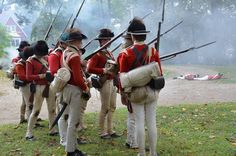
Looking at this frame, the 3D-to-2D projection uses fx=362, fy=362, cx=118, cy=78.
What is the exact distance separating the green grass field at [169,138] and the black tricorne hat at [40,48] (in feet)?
5.91

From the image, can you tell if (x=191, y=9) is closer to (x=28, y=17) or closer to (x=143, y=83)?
(x=28, y=17)

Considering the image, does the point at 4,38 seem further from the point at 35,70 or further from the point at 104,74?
the point at 104,74

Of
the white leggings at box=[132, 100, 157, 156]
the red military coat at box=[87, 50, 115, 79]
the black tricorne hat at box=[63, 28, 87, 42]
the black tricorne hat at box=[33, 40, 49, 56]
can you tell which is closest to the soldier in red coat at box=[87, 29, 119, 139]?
the red military coat at box=[87, 50, 115, 79]

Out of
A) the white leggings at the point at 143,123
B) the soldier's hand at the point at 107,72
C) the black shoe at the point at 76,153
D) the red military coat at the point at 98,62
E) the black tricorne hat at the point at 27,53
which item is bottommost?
the black shoe at the point at 76,153

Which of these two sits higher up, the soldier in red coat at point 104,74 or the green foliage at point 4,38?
the green foliage at point 4,38

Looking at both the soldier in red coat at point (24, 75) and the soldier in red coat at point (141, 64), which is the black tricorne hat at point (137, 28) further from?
the soldier in red coat at point (24, 75)

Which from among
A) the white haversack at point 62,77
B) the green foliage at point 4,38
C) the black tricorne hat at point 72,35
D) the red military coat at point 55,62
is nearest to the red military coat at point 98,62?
the red military coat at point 55,62

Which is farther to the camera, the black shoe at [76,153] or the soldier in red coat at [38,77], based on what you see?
the soldier in red coat at [38,77]

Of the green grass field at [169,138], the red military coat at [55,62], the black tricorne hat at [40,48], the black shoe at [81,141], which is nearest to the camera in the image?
the red military coat at [55,62]

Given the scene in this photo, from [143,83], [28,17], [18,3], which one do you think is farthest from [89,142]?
[28,17]

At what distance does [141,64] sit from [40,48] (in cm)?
271

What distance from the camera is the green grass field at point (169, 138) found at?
644 cm

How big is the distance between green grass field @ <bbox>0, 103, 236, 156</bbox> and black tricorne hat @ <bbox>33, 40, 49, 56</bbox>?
1.80 m

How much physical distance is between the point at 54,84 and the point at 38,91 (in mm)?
1664
